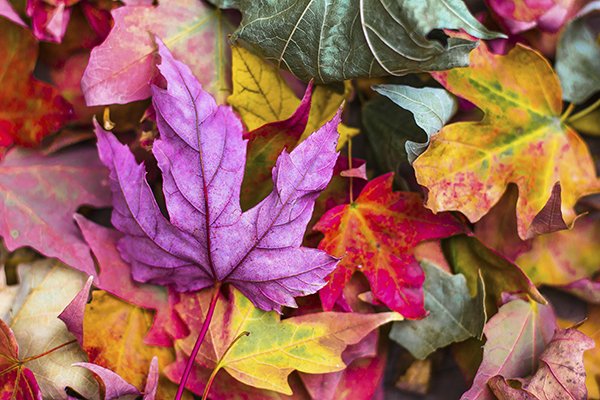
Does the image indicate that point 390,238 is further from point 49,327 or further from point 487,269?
point 49,327

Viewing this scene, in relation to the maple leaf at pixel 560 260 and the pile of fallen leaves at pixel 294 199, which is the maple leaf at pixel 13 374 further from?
the maple leaf at pixel 560 260

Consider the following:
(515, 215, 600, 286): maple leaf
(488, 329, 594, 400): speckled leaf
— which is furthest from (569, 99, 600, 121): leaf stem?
(488, 329, 594, 400): speckled leaf

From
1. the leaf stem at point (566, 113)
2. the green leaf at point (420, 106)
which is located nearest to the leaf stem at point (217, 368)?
the green leaf at point (420, 106)

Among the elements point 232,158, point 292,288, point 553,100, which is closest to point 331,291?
point 292,288

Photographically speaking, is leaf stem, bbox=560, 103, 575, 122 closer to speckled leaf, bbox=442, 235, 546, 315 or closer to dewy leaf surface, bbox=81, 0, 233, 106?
speckled leaf, bbox=442, 235, 546, 315

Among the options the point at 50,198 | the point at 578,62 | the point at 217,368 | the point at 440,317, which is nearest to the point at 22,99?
the point at 50,198

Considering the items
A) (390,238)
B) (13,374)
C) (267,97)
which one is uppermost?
(267,97)
